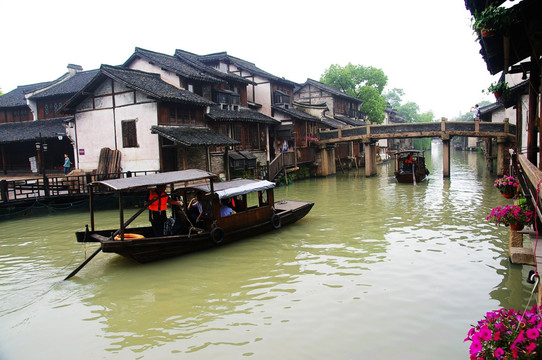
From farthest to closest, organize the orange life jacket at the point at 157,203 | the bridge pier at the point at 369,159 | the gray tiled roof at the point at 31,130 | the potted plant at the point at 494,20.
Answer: the bridge pier at the point at 369,159 → the gray tiled roof at the point at 31,130 → the orange life jacket at the point at 157,203 → the potted plant at the point at 494,20

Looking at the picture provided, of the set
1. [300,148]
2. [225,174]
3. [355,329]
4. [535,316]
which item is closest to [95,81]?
[225,174]

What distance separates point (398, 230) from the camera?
13094 millimetres

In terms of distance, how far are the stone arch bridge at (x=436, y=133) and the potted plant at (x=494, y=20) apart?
22029 mm

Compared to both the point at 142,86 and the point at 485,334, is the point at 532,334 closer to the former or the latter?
the point at 485,334

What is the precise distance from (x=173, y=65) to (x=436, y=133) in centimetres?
1820

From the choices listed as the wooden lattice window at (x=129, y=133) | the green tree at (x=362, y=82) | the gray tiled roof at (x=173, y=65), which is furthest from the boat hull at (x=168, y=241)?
the green tree at (x=362, y=82)

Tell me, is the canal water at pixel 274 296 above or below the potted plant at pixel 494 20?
below

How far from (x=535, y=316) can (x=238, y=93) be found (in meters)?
28.0

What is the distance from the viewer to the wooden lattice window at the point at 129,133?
835 inches

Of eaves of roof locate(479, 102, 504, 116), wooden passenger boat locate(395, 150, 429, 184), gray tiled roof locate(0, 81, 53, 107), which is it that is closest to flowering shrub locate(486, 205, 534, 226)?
wooden passenger boat locate(395, 150, 429, 184)

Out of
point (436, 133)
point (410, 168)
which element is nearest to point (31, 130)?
point (410, 168)

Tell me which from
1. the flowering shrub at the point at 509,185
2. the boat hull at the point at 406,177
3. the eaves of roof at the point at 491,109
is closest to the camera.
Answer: the flowering shrub at the point at 509,185

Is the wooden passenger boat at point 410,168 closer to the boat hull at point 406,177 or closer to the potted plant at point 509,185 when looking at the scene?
the boat hull at point 406,177

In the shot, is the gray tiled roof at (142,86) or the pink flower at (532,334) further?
the gray tiled roof at (142,86)
